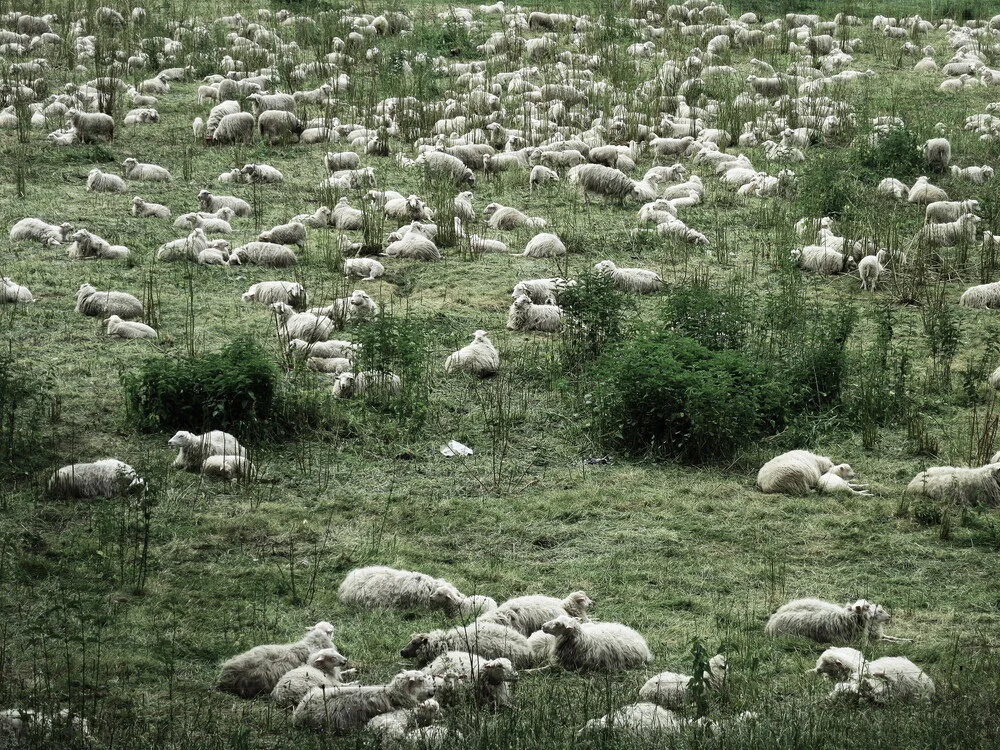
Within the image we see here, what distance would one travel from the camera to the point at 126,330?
416 inches

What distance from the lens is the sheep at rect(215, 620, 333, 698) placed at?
5723 millimetres

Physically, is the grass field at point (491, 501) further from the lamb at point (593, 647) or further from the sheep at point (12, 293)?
the sheep at point (12, 293)

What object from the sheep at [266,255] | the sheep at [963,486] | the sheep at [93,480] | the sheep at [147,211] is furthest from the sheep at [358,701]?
the sheep at [147,211]

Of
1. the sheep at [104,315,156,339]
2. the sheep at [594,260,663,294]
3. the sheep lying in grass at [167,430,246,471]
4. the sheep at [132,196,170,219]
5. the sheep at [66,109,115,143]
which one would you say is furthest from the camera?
the sheep at [66,109,115,143]

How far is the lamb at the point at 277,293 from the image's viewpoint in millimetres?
11523

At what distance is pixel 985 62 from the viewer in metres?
22.6

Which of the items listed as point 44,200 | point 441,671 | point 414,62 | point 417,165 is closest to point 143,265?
point 44,200

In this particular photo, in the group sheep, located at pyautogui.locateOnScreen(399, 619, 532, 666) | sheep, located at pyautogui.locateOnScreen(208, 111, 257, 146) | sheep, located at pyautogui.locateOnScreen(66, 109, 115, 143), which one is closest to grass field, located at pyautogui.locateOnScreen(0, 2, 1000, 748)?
sheep, located at pyautogui.locateOnScreen(399, 619, 532, 666)

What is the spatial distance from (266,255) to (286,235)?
23.4 inches

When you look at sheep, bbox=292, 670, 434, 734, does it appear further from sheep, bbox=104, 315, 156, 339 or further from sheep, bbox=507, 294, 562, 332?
sheep, bbox=507, 294, 562, 332

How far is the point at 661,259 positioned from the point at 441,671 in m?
8.52

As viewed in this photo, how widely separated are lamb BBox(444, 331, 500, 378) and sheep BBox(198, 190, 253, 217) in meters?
4.93

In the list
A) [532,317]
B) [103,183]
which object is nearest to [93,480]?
[532,317]

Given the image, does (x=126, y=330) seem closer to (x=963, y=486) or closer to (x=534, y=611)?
(x=534, y=611)
